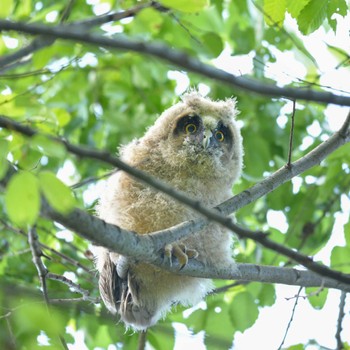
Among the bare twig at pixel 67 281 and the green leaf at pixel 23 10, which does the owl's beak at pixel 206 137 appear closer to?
the bare twig at pixel 67 281

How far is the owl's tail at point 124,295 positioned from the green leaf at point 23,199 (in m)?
1.81

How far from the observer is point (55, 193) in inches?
69.6

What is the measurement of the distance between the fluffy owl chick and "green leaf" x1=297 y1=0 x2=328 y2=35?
114 cm

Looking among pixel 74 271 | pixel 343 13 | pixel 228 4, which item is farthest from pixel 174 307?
pixel 228 4

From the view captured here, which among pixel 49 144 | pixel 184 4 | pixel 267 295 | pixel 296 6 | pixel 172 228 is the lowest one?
pixel 267 295

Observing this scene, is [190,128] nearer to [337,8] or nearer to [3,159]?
[337,8]

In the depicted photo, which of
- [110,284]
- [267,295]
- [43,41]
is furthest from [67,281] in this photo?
[267,295]

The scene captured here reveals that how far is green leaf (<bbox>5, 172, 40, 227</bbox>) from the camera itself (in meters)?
1.69

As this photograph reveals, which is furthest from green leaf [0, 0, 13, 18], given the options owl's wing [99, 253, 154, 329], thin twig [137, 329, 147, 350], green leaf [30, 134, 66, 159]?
thin twig [137, 329, 147, 350]

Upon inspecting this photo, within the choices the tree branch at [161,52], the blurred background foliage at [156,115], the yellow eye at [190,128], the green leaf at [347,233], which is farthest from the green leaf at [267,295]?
the tree branch at [161,52]

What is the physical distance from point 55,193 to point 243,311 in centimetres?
255

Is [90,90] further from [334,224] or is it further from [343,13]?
[343,13]

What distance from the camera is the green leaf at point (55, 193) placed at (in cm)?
176

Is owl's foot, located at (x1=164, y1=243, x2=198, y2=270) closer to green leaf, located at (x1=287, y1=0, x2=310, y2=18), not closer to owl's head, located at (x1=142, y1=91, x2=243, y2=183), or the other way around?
owl's head, located at (x1=142, y1=91, x2=243, y2=183)
